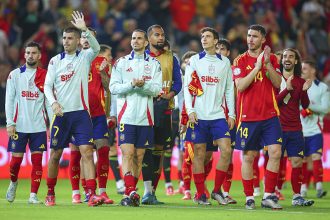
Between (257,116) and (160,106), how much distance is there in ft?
6.48

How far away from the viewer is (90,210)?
13570mm

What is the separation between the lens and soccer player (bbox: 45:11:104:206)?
560 inches

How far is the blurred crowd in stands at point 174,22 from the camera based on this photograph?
24.2 m

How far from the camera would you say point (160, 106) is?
15484mm

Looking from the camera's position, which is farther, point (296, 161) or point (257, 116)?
point (296, 161)

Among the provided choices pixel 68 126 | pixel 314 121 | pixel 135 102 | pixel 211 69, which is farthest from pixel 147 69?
pixel 314 121

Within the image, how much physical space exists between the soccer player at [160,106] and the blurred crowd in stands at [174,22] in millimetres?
7941

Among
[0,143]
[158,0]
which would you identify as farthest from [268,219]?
[158,0]

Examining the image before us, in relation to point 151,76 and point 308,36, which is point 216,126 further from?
point 308,36

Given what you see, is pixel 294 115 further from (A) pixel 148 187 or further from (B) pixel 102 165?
(B) pixel 102 165

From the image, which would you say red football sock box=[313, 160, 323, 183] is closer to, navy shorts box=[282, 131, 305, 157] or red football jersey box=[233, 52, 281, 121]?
navy shorts box=[282, 131, 305, 157]

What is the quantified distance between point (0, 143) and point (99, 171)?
6.18 meters

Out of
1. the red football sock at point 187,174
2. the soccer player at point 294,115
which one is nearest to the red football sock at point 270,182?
the soccer player at point 294,115

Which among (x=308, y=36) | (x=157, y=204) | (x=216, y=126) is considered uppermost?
(x=308, y=36)
